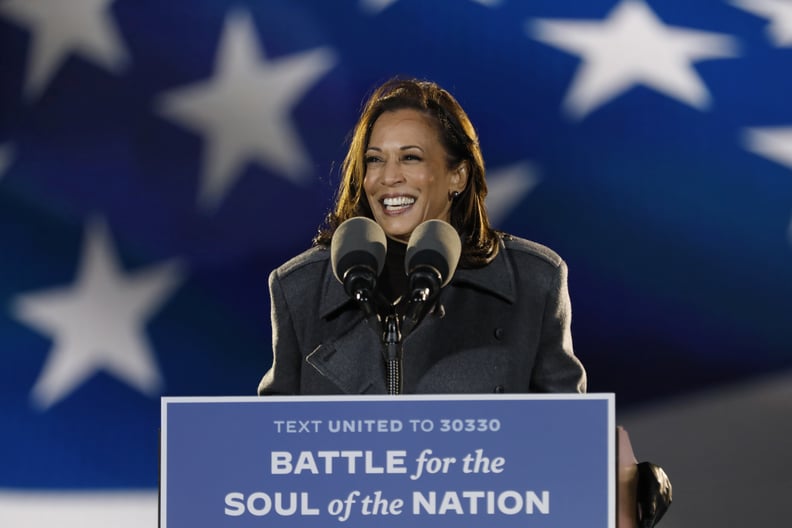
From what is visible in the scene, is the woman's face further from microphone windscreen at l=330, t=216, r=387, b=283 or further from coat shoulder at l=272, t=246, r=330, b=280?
microphone windscreen at l=330, t=216, r=387, b=283

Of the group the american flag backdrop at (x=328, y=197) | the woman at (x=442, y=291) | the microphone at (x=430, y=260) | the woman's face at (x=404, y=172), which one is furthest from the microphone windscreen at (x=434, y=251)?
the american flag backdrop at (x=328, y=197)

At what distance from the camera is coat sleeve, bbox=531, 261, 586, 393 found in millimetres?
2088

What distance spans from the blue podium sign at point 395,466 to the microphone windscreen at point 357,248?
194 mm

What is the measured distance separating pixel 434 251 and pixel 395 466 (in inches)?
10.7

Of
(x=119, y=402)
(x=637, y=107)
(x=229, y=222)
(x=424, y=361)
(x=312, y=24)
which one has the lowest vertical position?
(x=424, y=361)

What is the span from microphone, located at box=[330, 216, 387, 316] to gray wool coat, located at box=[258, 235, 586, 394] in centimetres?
51

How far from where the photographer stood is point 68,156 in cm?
365

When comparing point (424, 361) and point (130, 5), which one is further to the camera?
point (130, 5)

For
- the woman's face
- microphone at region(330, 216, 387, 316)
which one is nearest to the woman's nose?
the woman's face

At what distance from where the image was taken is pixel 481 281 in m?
2.12

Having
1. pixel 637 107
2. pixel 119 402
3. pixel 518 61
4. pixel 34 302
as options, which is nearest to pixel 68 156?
pixel 34 302

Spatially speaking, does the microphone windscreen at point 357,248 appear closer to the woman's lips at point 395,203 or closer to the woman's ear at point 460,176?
the woman's lips at point 395,203

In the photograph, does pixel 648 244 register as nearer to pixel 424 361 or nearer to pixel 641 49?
pixel 641 49

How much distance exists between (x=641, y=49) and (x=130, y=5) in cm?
154
